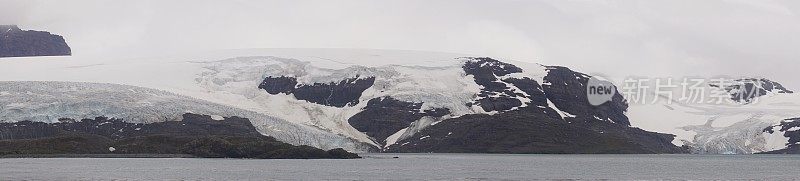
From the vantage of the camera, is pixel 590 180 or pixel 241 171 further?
pixel 241 171

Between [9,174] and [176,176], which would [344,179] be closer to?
[176,176]

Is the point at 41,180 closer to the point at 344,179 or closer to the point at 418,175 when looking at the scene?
the point at 344,179

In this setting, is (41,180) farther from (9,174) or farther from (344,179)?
(344,179)

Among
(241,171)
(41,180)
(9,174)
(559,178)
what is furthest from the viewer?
(241,171)

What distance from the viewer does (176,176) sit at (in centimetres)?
13600

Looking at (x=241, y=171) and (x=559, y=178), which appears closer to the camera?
(x=559, y=178)

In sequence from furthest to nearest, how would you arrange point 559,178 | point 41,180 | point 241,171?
point 241,171
point 559,178
point 41,180

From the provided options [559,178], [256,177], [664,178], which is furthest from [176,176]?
[664,178]

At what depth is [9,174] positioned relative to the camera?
132 m

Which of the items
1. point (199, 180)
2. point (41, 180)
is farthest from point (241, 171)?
point (41, 180)

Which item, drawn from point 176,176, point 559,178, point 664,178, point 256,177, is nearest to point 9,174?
point 176,176

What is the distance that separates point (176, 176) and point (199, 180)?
500 inches

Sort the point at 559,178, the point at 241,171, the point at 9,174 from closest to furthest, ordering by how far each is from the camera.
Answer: the point at 9,174
the point at 559,178
the point at 241,171

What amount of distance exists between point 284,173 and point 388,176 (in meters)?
15.6
